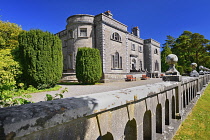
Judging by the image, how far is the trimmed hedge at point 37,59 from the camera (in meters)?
8.16

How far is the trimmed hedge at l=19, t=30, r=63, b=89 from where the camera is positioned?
816 cm

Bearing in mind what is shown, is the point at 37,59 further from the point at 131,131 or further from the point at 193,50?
the point at 193,50

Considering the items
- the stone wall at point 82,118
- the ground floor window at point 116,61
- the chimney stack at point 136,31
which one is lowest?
the stone wall at point 82,118

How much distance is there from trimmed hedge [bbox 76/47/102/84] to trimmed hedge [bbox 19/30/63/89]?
340 cm

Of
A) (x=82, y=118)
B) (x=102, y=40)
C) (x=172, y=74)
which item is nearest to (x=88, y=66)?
(x=102, y=40)

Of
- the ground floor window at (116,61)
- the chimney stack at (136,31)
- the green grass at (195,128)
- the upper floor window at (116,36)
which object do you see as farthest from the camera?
the chimney stack at (136,31)

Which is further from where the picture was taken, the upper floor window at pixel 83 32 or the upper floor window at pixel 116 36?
the upper floor window at pixel 116 36

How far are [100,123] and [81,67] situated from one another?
1084 cm

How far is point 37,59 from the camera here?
8.37 meters

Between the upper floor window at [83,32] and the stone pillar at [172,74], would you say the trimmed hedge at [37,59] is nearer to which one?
the stone pillar at [172,74]

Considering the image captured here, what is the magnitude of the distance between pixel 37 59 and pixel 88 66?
4.75 m

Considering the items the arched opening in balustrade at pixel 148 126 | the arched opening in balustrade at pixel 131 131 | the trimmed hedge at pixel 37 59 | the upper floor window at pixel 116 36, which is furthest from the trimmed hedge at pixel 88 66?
the arched opening in balustrade at pixel 131 131

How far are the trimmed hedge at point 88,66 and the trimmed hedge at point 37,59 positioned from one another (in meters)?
3.40

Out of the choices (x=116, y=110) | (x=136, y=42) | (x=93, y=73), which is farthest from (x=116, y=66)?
(x=116, y=110)
